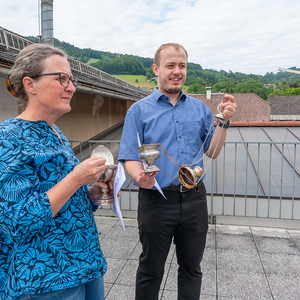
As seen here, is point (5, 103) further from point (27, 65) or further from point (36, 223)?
point (36, 223)

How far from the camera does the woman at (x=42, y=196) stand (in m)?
1.05

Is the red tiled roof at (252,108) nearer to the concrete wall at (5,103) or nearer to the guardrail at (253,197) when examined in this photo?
the guardrail at (253,197)

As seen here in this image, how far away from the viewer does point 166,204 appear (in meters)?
1.93

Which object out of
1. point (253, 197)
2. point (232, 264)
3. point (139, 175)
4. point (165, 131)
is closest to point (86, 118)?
point (253, 197)

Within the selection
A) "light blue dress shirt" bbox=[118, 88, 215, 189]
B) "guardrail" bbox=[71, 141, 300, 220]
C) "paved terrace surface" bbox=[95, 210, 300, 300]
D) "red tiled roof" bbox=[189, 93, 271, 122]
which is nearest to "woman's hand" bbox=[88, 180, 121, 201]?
"light blue dress shirt" bbox=[118, 88, 215, 189]

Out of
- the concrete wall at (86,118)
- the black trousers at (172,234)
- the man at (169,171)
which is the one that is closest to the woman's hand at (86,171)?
the man at (169,171)

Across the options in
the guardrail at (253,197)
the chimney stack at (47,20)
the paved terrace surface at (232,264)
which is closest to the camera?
the paved terrace surface at (232,264)

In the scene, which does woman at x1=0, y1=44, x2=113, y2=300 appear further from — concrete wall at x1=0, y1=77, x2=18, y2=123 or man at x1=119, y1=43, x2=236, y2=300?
concrete wall at x1=0, y1=77, x2=18, y2=123

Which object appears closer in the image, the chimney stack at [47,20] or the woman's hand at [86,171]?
the woman's hand at [86,171]

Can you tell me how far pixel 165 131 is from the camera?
1979 millimetres

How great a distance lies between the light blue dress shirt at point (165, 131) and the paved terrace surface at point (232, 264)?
1487 mm

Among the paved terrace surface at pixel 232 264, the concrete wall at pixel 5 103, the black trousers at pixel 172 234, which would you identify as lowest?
the paved terrace surface at pixel 232 264

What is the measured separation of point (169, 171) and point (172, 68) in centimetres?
74

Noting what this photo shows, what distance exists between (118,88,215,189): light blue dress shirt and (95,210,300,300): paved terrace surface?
149 cm
